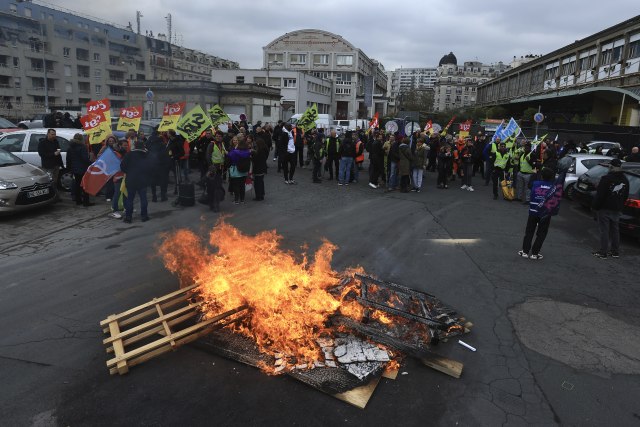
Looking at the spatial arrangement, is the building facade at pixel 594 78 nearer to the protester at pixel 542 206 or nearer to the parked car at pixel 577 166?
the parked car at pixel 577 166

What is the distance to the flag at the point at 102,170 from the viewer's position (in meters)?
9.95

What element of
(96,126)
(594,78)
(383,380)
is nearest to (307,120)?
(96,126)

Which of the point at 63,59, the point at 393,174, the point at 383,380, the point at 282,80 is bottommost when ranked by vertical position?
the point at 383,380

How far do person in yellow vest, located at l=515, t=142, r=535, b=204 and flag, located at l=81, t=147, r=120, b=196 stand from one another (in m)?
11.5

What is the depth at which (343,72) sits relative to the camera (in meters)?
86.2

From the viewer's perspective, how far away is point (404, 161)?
1434 cm

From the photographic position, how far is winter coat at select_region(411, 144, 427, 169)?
1430 centimetres

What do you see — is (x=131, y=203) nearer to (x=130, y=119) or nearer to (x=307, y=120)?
(x=130, y=119)

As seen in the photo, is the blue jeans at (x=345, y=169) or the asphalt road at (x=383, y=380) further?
the blue jeans at (x=345, y=169)

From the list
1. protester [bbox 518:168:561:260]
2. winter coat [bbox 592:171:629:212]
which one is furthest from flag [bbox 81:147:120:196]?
winter coat [bbox 592:171:629:212]

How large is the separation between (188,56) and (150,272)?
3941 inches

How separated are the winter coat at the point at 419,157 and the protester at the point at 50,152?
1070 cm

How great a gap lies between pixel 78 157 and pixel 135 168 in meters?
2.07

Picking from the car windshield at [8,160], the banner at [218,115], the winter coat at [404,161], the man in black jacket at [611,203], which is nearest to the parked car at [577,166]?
the winter coat at [404,161]
